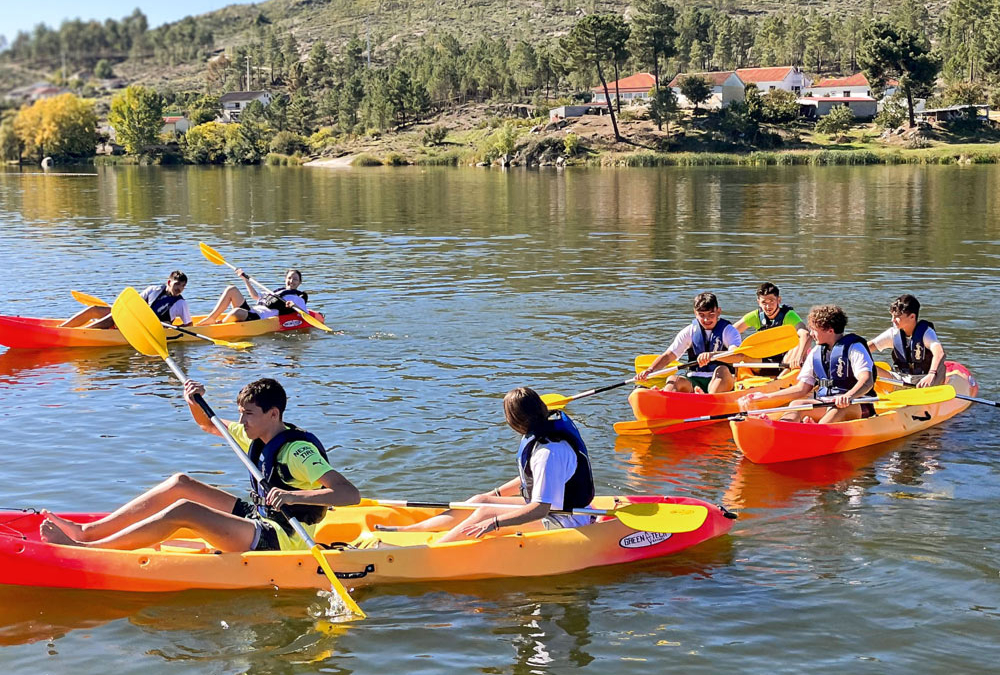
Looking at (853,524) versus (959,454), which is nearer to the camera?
(853,524)

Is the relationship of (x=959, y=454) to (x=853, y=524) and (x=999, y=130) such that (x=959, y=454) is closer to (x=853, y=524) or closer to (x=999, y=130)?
(x=853, y=524)

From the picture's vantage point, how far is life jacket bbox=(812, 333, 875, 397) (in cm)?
1093

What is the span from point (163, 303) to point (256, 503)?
9628 mm

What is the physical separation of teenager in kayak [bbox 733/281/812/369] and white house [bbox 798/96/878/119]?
92398mm

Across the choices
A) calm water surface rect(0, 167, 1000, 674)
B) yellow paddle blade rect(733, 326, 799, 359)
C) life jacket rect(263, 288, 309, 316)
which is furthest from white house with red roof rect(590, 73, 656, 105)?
yellow paddle blade rect(733, 326, 799, 359)

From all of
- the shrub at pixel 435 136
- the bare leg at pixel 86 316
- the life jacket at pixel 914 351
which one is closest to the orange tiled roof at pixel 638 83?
the shrub at pixel 435 136

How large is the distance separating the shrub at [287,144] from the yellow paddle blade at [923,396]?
99.7 metres

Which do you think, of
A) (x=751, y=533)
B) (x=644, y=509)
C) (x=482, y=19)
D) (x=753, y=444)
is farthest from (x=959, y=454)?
(x=482, y=19)

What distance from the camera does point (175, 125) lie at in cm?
10469

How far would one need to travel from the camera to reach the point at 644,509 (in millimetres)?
8219

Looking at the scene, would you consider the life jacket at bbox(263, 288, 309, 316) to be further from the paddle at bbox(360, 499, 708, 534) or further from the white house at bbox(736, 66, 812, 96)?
the white house at bbox(736, 66, 812, 96)

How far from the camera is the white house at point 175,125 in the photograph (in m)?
102

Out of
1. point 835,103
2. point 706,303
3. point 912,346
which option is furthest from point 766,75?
point 706,303

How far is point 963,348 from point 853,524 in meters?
7.70
